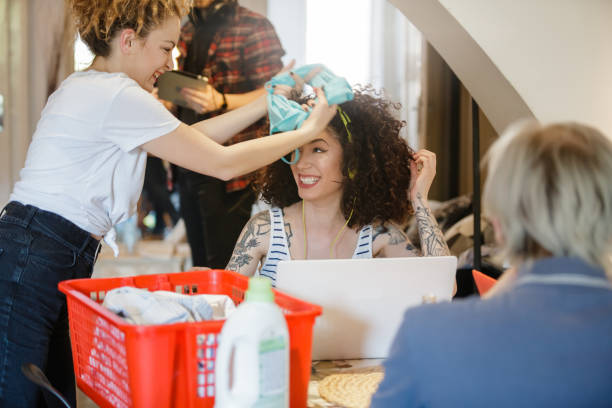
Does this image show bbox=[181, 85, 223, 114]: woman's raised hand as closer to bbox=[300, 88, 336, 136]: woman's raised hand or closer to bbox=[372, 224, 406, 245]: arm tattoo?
bbox=[372, 224, 406, 245]: arm tattoo

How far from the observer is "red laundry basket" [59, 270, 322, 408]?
3.08 feet

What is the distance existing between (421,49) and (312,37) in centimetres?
96

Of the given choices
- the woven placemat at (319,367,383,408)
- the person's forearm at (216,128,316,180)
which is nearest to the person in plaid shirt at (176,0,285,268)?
the person's forearm at (216,128,316,180)

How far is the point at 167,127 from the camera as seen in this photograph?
4.45 feet

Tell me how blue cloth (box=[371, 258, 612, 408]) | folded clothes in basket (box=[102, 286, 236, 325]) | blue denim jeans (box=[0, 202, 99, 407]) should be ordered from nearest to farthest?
blue cloth (box=[371, 258, 612, 408]) < folded clothes in basket (box=[102, 286, 236, 325]) < blue denim jeans (box=[0, 202, 99, 407])

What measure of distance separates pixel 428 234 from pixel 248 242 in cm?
58

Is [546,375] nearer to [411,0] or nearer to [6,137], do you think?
[411,0]

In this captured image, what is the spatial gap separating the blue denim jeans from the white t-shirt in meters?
0.04

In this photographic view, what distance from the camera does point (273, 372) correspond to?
0.88 metres

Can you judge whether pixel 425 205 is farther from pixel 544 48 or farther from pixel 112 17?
pixel 112 17

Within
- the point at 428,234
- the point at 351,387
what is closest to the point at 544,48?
the point at 428,234

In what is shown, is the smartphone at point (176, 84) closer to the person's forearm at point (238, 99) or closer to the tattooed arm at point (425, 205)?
the person's forearm at point (238, 99)

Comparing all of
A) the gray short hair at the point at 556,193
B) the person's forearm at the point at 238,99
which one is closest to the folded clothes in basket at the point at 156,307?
the gray short hair at the point at 556,193

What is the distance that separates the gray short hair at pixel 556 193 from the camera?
0.80m
